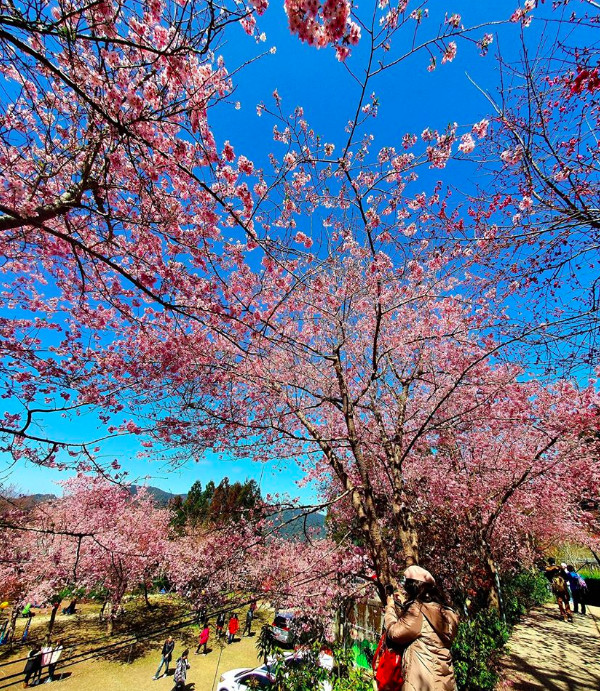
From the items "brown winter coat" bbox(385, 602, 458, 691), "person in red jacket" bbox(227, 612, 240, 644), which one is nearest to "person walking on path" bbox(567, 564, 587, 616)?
"brown winter coat" bbox(385, 602, 458, 691)

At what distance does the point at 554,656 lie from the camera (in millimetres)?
7332

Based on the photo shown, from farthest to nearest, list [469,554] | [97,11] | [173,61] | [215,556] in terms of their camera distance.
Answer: [469,554] < [215,556] < [173,61] < [97,11]

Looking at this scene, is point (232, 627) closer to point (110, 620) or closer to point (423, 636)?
point (110, 620)

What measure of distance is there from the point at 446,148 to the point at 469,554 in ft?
31.6

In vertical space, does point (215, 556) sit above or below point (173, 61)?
below

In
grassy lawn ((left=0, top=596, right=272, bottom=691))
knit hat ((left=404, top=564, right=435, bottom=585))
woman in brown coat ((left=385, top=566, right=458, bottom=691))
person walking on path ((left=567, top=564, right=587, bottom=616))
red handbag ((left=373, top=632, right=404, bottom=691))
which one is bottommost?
grassy lawn ((left=0, top=596, right=272, bottom=691))

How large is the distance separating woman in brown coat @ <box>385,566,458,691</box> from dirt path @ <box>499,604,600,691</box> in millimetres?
5897

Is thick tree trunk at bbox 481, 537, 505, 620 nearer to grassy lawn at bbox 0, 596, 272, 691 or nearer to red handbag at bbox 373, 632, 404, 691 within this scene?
red handbag at bbox 373, 632, 404, 691

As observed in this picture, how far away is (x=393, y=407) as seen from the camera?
7098mm

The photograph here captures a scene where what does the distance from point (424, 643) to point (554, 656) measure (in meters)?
8.46

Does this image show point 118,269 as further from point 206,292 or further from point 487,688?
point 487,688

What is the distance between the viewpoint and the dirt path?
6.00 m

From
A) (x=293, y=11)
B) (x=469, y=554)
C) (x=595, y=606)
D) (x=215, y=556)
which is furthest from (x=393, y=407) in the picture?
(x=595, y=606)

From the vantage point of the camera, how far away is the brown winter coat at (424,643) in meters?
2.42
